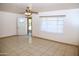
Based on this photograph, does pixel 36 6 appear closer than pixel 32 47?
Yes

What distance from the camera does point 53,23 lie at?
1.31 metres

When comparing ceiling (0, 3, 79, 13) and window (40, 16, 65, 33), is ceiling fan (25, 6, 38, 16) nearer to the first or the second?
ceiling (0, 3, 79, 13)

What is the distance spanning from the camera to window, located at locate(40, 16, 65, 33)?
4.23 ft

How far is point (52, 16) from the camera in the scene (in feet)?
4.28

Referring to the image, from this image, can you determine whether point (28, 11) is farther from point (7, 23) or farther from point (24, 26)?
point (7, 23)

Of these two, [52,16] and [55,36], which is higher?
[52,16]

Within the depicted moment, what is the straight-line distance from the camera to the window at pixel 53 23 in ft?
4.23

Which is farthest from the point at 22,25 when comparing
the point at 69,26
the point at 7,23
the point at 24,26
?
the point at 69,26

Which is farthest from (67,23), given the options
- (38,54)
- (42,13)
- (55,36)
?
(38,54)

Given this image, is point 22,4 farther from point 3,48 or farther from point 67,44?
Answer: point 67,44

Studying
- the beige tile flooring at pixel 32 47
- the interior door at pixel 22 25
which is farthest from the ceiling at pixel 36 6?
the beige tile flooring at pixel 32 47

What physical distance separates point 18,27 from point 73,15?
74 centimetres

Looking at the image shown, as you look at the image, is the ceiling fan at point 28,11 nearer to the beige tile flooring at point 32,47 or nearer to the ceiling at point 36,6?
the ceiling at point 36,6

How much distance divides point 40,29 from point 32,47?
28 centimetres
